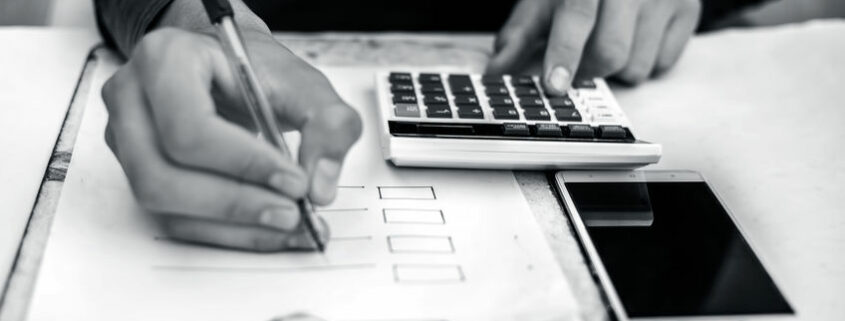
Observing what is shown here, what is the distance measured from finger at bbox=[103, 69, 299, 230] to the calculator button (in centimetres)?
14

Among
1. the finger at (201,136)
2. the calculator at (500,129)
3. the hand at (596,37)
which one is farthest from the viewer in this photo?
the hand at (596,37)

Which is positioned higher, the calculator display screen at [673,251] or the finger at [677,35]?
the finger at [677,35]

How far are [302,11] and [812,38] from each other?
45 centimetres

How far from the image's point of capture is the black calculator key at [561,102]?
474 millimetres

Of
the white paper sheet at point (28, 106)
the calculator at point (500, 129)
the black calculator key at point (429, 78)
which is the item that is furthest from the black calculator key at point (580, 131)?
the white paper sheet at point (28, 106)

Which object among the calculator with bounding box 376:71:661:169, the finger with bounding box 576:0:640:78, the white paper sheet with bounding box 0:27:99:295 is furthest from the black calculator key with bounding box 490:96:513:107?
the white paper sheet with bounding box 0:27:99:295

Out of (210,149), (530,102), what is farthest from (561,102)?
(210,149)

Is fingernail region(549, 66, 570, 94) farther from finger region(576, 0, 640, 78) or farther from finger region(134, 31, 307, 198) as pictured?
finger region(134, 31, 307, 198)

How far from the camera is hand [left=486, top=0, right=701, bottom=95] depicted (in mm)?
522

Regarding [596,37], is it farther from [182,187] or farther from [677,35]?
[182,187]

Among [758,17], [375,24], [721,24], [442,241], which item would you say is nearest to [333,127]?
[442,241]

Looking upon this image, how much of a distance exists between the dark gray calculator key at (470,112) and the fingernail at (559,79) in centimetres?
7

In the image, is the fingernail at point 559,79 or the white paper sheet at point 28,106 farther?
the fingernail at point 559,79

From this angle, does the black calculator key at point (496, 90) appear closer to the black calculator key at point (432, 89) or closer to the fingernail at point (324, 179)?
the black calculator key at point (432, 89)
